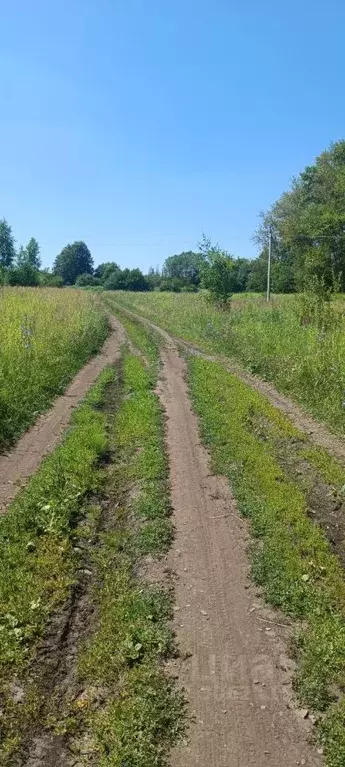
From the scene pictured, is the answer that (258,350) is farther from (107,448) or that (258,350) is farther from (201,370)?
(107,448)

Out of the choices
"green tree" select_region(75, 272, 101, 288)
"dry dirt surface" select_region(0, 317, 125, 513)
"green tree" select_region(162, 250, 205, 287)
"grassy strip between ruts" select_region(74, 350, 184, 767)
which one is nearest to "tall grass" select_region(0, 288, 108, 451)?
"dry dirt surface" select_region(0, 317, 125, 513)

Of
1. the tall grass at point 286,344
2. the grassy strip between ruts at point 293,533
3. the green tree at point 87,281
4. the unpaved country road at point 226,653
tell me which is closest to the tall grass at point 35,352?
the grassy strip between ruts at point 293,533

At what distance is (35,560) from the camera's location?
211 inches

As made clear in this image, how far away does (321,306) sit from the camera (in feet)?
64.1

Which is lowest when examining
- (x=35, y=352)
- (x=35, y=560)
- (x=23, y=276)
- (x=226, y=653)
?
(x=226, y=653)

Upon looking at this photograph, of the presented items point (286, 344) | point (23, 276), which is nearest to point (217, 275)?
point (286, 344)

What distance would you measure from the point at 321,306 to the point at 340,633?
16390 millimetres

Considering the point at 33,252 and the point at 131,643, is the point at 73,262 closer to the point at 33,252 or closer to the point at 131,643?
the point at 33,252

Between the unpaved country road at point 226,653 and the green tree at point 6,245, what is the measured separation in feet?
226

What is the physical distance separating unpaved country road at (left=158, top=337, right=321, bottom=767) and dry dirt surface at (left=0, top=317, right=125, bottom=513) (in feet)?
6.99

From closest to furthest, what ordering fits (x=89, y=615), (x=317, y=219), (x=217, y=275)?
(x=89, y=615) → (x=217, y=275) → (x=317, y=219)

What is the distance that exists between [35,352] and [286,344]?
24.4ft

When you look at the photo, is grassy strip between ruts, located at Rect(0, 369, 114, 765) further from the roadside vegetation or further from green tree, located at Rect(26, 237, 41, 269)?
green tree, located at Rect(26, 237, 41, 269)

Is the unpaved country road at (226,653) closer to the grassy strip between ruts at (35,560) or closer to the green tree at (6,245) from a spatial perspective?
the grassy strip between ruts at (35,560)
